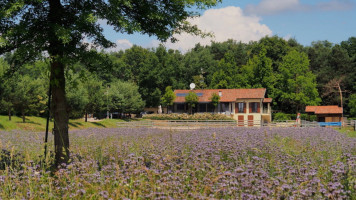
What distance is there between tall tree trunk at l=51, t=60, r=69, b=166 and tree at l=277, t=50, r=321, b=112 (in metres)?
50.8

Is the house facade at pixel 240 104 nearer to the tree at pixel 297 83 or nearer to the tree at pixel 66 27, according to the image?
the tree at pixel 297 83

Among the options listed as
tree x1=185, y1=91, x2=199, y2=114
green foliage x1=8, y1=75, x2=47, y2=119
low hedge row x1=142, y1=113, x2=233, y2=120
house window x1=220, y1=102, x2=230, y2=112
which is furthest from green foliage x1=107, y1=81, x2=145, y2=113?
green foliage x1=8, y1=75, x2=47, y2=119

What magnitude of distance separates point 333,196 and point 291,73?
185 ft

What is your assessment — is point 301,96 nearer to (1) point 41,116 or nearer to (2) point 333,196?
(1) point 41,116

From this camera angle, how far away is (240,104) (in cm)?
5572

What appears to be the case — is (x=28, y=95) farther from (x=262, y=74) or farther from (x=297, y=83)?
(x=297, y=83)

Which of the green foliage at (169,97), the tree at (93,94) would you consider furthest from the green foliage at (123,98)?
the tree at (93,94)

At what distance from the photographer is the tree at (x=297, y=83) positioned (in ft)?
183

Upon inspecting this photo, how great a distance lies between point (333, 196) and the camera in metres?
5.24

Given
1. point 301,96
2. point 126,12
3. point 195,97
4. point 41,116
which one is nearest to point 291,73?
point 301,96

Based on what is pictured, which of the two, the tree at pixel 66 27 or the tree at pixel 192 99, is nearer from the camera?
the tree at pixel 66 27

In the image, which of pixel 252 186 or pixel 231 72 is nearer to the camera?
pixel 252 186

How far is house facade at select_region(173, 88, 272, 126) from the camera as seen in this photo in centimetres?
5403

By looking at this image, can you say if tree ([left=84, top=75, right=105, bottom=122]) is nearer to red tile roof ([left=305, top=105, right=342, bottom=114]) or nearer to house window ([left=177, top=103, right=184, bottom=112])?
house window ([left=177, top=103, right=184, bottom=112])
